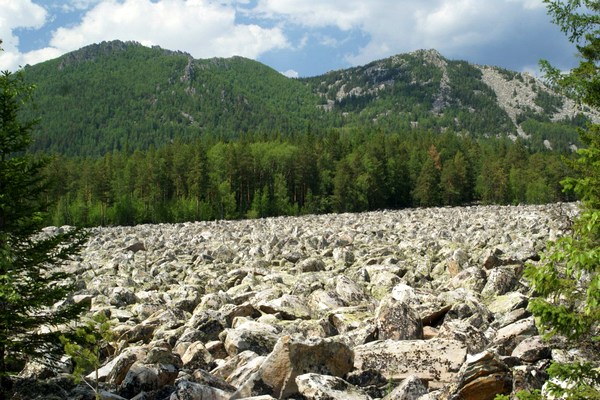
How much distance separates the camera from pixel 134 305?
15.0 m

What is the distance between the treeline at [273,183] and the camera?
8975 cm

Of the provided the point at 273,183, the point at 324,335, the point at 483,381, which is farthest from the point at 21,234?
the point at 273,183

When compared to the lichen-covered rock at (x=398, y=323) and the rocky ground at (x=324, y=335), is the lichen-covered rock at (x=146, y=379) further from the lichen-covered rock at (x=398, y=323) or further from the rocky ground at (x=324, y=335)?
the lichen-covered rock at (x=398, y=323)

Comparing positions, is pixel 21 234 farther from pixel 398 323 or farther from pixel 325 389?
pixel 398 323

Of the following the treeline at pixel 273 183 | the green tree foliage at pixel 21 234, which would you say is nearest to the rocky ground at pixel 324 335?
the green tree foliage at pixel 21 234

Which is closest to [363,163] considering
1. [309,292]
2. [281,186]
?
[281,186]

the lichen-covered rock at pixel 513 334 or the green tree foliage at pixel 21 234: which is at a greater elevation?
the green tree foliage at pixel 21 234

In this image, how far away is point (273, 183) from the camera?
4094 inches

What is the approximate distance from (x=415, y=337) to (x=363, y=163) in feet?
316

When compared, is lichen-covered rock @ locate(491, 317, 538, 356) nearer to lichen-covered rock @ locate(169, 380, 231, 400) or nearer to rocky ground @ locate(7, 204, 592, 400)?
rocky ground @ locate(7, 204, 592, 400)

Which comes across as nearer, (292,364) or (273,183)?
(292,364)

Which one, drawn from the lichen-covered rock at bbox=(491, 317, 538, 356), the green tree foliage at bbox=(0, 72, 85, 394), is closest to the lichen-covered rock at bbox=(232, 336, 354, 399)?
the lichen-covered rock at bbox=(491, 317, 538, 356)

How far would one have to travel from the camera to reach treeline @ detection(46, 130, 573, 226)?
8975 cm

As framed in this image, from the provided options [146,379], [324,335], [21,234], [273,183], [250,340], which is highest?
[273,183]
